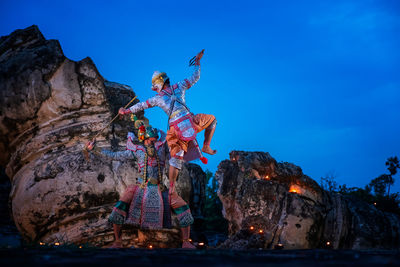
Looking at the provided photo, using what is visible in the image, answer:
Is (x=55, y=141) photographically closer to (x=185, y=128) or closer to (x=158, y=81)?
(x=158, y=81)

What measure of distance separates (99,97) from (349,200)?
5550mm

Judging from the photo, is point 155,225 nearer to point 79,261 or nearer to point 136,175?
point 136,175

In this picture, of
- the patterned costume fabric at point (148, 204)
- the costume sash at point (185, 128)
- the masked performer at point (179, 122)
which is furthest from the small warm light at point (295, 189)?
the costume sash at point (185, 128)

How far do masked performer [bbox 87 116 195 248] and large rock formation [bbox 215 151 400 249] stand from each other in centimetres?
104

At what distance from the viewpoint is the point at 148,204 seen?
568 centimetres

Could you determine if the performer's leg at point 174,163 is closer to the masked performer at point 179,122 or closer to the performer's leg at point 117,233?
the masked performer at point 179,122

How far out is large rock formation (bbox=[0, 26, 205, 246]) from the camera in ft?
20.9

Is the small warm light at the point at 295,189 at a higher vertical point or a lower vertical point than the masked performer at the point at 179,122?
lower

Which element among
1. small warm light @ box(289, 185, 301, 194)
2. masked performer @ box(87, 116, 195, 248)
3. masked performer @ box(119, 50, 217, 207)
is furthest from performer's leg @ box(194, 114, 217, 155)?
small warm light @ box(289, 185, 301, 194)

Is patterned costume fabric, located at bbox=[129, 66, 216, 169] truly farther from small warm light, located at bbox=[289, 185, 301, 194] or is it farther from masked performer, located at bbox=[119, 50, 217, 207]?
small warm light, located at bbox=[289, 185, 301, 194]

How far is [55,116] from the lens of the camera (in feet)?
23.4

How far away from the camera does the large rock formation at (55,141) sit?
637cm

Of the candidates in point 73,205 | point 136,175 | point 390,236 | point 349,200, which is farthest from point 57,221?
A: point 390,236

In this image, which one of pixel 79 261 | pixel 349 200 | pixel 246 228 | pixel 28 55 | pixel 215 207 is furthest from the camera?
pixel 215 207
